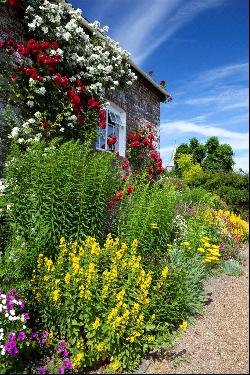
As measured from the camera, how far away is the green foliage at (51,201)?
14.8 feet

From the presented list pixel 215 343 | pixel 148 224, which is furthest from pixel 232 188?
pixel 215 343

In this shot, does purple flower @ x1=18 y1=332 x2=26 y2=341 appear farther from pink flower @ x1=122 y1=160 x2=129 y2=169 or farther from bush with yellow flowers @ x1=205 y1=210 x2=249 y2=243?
pink flower @ x1=122 y1=160 x2=129 y2=169

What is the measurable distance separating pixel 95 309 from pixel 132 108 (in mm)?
8634

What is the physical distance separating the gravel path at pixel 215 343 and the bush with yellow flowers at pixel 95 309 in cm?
27

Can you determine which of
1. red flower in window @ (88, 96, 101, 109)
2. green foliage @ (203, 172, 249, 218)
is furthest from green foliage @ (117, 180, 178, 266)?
green foliage @ (203, 172, 249, 218)

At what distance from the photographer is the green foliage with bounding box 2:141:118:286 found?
177 inches

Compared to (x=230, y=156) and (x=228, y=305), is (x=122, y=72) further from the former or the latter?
(x=230, y=156)

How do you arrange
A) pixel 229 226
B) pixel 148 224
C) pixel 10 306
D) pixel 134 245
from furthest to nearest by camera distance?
1. pixel 229 226
2. pixel 148 224
3. pixel 134 245
4. pixel 10 306

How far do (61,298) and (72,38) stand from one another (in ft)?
19.8

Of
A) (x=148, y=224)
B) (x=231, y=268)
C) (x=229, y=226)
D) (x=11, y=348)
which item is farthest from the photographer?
(x=229, y=226)

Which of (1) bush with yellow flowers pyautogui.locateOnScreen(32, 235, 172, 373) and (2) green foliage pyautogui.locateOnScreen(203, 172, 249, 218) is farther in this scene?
(2) green foliage pyautogui.locateOnScreen(203, 172, 249, 218)

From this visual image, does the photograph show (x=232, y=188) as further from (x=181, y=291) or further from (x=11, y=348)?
(x=11, y=348)

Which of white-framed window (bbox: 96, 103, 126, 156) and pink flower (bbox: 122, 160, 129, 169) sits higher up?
white-framed window (bbox: 96, 103, 126, 156)

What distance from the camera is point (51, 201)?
4559 mm
